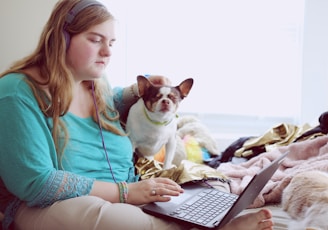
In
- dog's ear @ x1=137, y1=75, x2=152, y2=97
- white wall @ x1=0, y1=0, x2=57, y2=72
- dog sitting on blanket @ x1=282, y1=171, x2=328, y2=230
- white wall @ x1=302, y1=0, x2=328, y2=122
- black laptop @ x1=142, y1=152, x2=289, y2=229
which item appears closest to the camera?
black laptop @ x1=142, y1=152, x2=289, y2=229

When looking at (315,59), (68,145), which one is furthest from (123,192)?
(315,59)

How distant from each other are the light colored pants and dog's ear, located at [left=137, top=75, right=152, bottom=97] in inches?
20.6

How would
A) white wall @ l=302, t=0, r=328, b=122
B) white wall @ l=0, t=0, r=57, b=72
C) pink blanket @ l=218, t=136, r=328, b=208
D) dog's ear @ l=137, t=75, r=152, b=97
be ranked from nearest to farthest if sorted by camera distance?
1. pink blanket @ l=218, t=136, r=328, b=208
2. dog's ear @ l=137, t=75, r=152, b=97
3. white wall @ l=0, t=0, r=57, b=72
4. white wall @ l=302, t=0, r=328, b=122

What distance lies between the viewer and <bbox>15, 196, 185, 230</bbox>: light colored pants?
1.12 metres

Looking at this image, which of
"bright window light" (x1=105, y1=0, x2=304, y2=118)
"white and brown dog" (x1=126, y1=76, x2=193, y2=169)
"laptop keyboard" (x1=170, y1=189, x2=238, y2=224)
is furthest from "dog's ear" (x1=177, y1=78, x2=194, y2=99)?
"bright window light" (x1=105, y1=0, x2=304, y2=118)

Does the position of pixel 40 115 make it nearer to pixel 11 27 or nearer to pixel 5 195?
pixel 5 195

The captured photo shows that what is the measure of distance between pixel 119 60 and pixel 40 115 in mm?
1604

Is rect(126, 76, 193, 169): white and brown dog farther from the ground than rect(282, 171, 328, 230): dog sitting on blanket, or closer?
farther from the ground

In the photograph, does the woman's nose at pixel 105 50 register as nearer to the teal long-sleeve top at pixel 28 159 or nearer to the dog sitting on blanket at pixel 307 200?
the teal long-sleeve top at pixel 28 159

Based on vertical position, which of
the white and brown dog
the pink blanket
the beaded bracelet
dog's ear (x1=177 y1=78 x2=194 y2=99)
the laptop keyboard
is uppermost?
dog's ear (x1=177 y1=78 x2=194 y2=99)

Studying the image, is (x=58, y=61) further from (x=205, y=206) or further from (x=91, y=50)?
(x=205, y=206)

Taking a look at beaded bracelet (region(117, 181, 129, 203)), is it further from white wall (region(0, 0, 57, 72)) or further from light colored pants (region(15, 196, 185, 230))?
white wall (region(0, 0, 57, 72))

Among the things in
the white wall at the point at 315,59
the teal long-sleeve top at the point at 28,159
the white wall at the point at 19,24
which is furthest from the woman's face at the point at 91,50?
the white wall at the point at 315,59

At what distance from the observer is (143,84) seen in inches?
63.4
